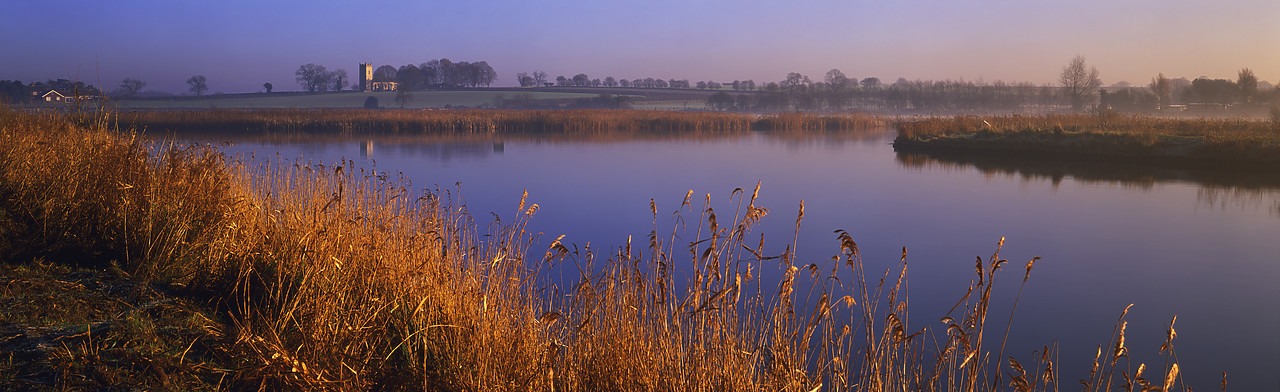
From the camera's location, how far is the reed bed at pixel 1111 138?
1686cm

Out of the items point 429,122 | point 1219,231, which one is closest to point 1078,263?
point 1219,231

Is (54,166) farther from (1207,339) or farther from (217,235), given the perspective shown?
(1207,339)

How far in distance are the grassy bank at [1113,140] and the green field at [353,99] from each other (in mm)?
68270

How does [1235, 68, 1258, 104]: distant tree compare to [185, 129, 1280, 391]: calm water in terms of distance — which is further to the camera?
[1235, 68, 1258, 104]: distant tree

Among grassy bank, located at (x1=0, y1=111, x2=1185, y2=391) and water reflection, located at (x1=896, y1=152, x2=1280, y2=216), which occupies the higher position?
grassy bank, located at (x1=0, y1=111, x2=1185, y2=391)

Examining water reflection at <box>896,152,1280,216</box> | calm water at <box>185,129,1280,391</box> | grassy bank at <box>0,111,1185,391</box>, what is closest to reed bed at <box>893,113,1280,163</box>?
water reflection at <box>896,152,1280,216</box>

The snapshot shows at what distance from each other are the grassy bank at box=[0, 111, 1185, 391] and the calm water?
2.28 ft

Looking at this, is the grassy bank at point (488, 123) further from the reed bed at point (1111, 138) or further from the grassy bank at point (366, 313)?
the grassy bank at point (366, 313)

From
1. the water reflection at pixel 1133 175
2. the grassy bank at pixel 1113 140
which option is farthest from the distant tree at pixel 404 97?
the water reflection at pixel 1133 175

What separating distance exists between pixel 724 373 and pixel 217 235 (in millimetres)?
3180

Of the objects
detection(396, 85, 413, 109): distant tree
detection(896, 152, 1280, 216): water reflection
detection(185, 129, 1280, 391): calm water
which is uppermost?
detection(396, 85, 413, 109): distant tree

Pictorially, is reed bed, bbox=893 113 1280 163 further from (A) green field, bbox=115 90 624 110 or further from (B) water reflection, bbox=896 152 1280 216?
(A) green field, bbox=115 90 624 110

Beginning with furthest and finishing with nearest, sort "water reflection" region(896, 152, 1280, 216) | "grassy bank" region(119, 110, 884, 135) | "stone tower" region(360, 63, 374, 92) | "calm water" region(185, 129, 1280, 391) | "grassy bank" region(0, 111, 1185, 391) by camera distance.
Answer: "stone tower" region(360, 63, 374, 92), "grassy bank" region(119, 110, 884, 135), "water reflection" region(896, 152, 1280, 216), "calm water" region(185, 129, 1280, 391), "grassy bank" region(0, 111, 1185, 391)

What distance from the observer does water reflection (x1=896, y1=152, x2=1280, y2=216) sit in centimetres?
1308
